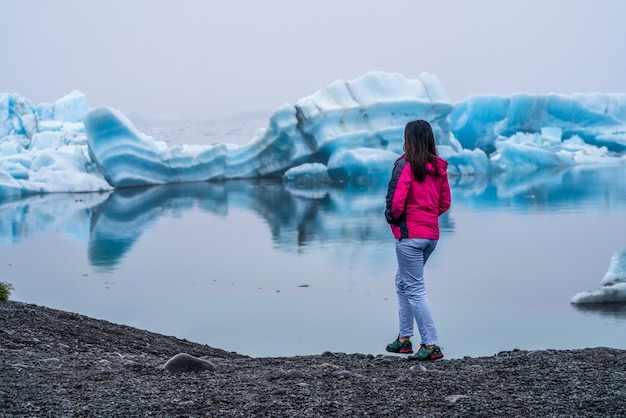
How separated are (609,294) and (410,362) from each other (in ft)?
8.44

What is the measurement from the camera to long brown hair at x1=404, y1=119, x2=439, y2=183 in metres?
3.26

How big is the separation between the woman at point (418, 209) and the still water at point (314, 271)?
0.79 metres

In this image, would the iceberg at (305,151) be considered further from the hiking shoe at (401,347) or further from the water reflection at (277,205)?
the hiking shoe at (401,347)

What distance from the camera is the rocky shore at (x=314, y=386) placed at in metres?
2.27

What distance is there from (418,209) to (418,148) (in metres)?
0.25

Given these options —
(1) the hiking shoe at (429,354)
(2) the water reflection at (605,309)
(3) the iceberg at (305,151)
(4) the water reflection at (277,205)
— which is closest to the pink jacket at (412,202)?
(1) the hiking shoe at (429,354)

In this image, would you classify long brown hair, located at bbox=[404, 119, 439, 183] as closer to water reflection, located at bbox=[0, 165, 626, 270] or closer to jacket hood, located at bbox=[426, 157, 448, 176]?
jacket hood, located at bbox=[426, 157, 448, 176]

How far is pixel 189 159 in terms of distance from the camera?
23562 mm

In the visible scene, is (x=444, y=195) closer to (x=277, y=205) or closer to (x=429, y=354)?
(x=429, y=354)

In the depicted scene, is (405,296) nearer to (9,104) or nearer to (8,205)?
(8,205)

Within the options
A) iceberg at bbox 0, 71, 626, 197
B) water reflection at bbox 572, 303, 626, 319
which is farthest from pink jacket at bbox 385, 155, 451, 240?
iceberg at bbox 0, 71, 626, 197

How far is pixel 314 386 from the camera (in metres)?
2.55

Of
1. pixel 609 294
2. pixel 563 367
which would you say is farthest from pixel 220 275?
pixel 563 367

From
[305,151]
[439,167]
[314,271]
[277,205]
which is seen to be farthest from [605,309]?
[305,151]
